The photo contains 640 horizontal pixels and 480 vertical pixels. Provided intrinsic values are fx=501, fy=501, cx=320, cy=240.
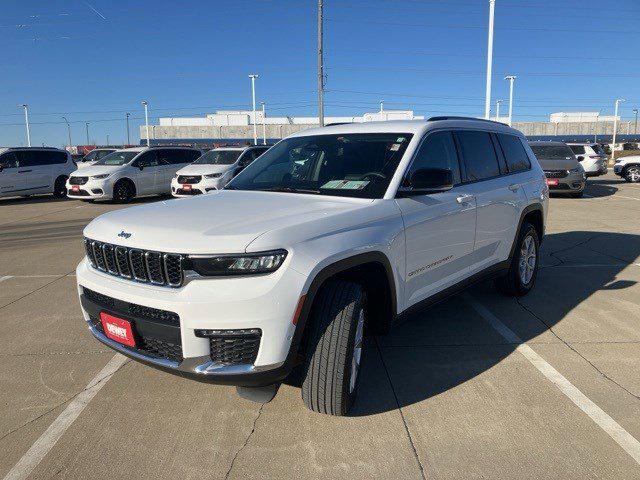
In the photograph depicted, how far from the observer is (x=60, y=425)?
3.01 m

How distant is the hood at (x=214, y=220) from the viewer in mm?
2545

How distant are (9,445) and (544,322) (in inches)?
167

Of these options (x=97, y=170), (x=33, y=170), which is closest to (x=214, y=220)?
(x=97, y=170)

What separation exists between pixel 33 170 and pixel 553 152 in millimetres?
17174

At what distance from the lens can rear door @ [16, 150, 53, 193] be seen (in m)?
16.3

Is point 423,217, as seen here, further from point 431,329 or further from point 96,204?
point 96,204

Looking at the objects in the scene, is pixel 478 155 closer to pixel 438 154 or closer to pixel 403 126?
pixel 438 154

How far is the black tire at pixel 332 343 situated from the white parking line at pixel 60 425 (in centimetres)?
147

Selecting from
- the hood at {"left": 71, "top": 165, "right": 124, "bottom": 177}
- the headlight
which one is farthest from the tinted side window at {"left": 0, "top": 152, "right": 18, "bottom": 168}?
the headlight

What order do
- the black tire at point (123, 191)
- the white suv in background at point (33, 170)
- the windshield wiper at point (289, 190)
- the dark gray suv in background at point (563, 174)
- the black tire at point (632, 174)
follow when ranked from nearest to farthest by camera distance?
the windshield wiper at point (289, 190), the black tire at point (123, 191), the dark gray suv in background at point (563, 174), the white suv in background at point (33, 170), the black tire at point (632, 174)

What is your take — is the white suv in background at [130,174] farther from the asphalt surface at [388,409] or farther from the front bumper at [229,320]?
the front bumper at [229,320]

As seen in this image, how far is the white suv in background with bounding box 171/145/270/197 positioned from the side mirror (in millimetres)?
10917

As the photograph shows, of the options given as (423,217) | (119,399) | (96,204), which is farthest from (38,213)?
(423,217)

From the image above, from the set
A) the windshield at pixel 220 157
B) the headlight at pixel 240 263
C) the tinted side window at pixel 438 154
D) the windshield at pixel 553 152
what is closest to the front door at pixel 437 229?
the tinted side window at pixel 438 154
